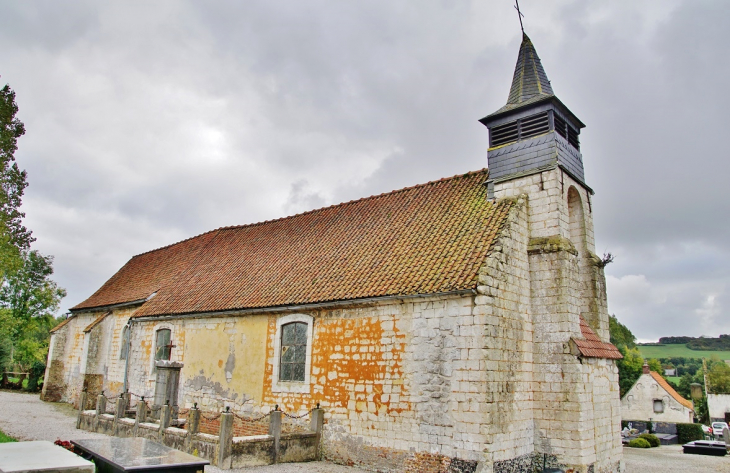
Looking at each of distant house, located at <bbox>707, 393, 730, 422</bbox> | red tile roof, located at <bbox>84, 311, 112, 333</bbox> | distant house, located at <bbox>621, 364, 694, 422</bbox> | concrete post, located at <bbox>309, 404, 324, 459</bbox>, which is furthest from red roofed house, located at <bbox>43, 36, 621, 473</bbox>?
distant house, located at <bbox>707, 393, 730, 422</bbox>

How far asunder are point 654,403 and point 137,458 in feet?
126

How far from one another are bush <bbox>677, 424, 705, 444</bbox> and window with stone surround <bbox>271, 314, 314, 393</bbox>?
81.5 feet

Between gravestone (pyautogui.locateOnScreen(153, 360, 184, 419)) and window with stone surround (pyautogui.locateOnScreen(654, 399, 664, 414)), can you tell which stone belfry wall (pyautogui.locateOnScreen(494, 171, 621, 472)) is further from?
window with stone surround (pyautogui.locateOnScreen(654, 399, 664, 414))

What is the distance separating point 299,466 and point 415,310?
14.5 feet

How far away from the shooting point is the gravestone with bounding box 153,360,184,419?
16375 mm

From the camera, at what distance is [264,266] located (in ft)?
56.2

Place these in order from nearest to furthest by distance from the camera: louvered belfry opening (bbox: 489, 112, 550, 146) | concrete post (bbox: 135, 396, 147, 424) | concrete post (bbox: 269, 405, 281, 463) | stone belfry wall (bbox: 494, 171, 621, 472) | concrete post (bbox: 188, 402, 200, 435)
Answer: stone belfry wall (bbox: 494, 171, 621, 472), concrete post (bbox: 269, 405, 281, 463), concrete post (bbox: 188, 402, 200, 435), louvered belfry opening (bbox: 489, 112, 550, 146), concrete post (bbox: 135, 396, 147, 424)

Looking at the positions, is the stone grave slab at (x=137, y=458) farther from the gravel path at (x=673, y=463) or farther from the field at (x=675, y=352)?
the field at (x=675, y=352)

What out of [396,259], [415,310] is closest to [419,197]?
[396,259]

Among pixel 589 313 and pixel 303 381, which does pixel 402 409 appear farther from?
pixel 589 313

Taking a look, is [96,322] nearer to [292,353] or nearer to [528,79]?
[292,353]

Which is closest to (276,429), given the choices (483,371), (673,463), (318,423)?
(318,423)

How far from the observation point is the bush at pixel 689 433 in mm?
27281

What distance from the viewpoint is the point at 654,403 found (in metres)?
34.7
